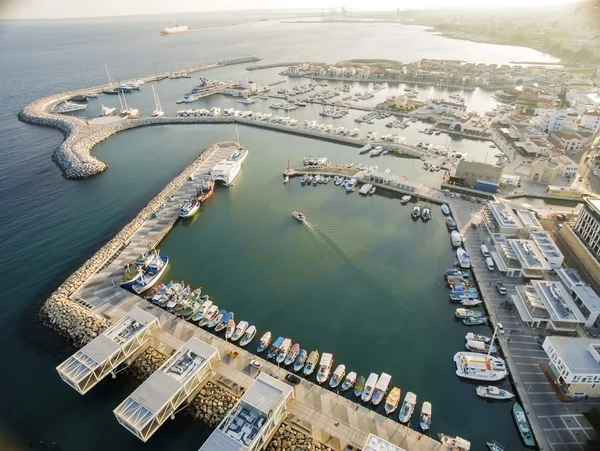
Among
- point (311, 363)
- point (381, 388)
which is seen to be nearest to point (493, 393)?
point (381, 388)

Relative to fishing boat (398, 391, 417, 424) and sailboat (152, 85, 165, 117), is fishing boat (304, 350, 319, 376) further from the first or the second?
sailboat (152, 85, 165, 117)

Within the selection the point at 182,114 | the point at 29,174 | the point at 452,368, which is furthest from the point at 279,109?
the point at 452,368

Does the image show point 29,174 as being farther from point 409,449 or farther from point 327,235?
point 409,449

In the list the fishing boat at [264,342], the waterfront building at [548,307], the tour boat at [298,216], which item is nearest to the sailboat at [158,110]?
the tour boat at [298,216]

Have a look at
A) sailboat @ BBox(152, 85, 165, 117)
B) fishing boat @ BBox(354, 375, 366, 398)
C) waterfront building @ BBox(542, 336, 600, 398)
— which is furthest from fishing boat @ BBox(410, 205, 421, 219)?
sailboat @ BBox(152, 85, 165, 117)

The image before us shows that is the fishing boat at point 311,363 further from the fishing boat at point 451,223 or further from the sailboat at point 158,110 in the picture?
the sailboat at point 158,110

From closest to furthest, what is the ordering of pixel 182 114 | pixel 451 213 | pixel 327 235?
1. pixel 327 235
2. pixel 451 213
3. pixel 182 114
